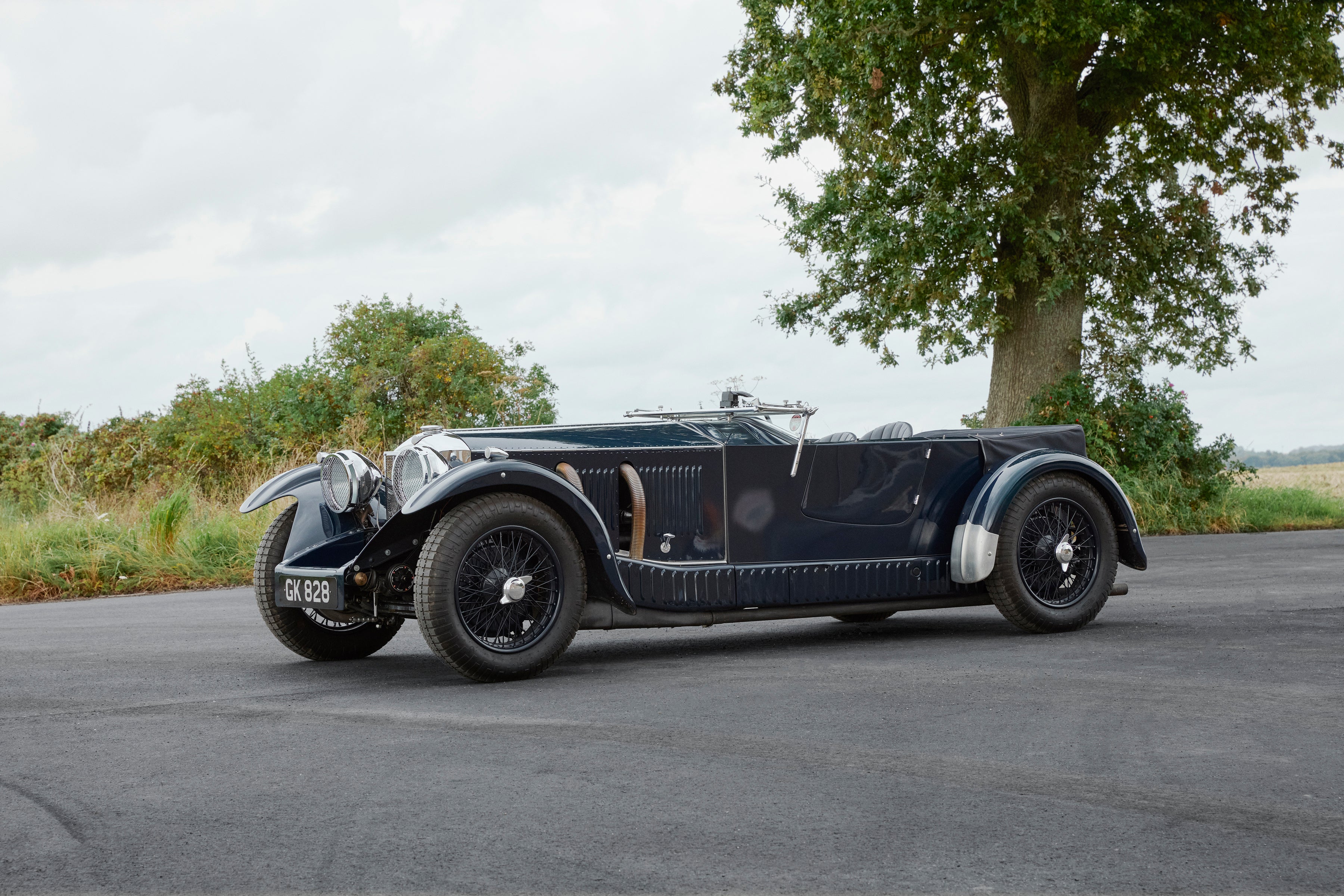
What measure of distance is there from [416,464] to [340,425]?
59.5 feet

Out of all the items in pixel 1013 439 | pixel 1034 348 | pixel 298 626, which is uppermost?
pixel 1034 348

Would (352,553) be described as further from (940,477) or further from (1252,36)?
(1252,36)

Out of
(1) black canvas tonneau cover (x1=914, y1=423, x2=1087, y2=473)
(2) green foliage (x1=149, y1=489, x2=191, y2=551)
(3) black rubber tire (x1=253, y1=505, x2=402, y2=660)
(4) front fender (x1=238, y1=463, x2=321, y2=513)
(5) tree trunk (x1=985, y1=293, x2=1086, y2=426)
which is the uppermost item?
(5) tree trunk (x1=985, y1=293, x2=1086, y2=426)

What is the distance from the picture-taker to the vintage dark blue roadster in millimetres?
5930

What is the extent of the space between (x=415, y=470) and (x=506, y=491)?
0.63 metres

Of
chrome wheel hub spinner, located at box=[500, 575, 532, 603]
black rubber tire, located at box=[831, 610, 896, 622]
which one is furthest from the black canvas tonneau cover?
chrome wheel hub spinner, located at box=[500, 575, 532, 603]

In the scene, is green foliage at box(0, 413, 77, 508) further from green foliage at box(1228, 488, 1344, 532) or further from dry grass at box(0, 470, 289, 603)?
green foliage at box(1228, 488, 1344, 532)

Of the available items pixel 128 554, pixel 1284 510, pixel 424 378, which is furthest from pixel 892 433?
pixel 424 378

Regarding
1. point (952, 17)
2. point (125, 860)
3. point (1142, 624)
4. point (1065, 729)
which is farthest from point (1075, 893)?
point (952, 17)

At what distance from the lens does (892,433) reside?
762cm

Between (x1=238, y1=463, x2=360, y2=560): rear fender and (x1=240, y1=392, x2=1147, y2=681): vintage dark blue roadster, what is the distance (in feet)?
0.04

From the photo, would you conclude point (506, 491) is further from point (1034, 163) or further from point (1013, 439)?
point (1034, 163)

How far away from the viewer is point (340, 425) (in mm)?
23766

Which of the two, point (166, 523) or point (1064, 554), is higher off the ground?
point (166, 523)
